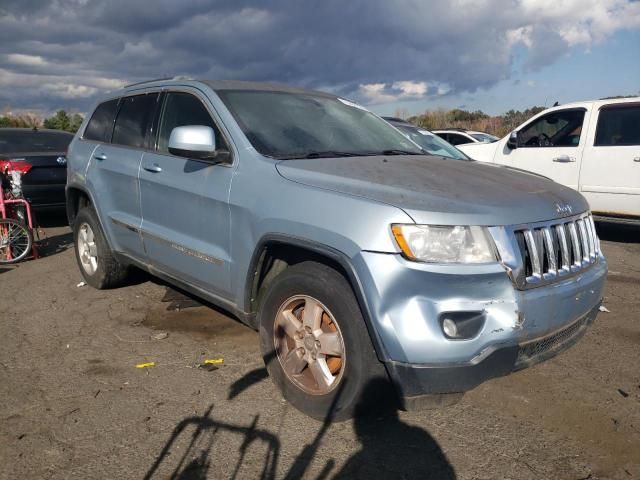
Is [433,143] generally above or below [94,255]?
above

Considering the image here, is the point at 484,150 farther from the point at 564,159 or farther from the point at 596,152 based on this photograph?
the point at 596,152

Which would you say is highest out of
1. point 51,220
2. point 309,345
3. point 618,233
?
point 309,345

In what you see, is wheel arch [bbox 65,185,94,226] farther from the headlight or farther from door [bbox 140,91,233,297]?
the headlight

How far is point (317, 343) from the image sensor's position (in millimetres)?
2969

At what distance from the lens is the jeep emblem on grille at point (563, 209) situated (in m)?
3.01

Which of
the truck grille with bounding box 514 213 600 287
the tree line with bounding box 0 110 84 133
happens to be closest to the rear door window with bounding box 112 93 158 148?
the truck grille with bounding box 514 213 600 287

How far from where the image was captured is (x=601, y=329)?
4.44m

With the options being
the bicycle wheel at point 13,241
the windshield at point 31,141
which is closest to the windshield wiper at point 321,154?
the bicycle wheel at point 13,241

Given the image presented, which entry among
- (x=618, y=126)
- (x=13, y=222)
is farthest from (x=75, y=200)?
(x=618, y=126)

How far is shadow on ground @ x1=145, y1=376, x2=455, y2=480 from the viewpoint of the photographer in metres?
2.60

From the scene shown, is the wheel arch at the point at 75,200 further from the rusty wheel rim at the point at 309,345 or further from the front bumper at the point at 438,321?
the front bumper at the point at 438,321

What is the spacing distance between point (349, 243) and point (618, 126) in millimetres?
6592

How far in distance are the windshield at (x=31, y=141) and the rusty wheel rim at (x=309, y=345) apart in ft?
23.7

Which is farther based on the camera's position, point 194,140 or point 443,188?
point 194,140
